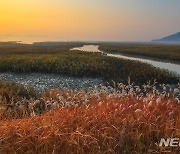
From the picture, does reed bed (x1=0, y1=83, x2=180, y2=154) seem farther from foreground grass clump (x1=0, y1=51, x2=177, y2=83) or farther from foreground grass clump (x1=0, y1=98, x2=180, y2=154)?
foreground grass clump (x1=0, y1=51, x2=177, y2=83)

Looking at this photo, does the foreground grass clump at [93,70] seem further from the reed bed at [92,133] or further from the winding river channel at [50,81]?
the reed bed at [92,133]

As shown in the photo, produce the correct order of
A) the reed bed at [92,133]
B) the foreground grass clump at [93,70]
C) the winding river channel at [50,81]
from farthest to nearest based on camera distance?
the foreground grass clump at [93,70] < the winding river channel at [50,81] < the reed bed at [92,133]

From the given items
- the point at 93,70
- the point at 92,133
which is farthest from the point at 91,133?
the point at 93,70

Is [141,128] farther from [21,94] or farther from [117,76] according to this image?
[117,76]

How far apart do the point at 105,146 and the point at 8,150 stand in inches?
75.9

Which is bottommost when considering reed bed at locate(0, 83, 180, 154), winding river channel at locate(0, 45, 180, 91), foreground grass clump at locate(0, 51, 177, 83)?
winding river channel at locate(0, 45, 180, 91)

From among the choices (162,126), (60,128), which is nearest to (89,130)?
(60,128)

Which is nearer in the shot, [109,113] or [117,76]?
[109,113]

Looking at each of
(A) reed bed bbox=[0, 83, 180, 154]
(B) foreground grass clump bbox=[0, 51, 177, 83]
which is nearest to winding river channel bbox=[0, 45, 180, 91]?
(B) foreground grass clump bbox=[0, 51, 177, 83]

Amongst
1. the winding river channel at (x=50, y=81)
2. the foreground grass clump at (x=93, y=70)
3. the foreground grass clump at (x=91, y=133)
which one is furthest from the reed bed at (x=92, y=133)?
the foreground grass clump at (x=93, y=70)

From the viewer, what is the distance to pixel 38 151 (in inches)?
246

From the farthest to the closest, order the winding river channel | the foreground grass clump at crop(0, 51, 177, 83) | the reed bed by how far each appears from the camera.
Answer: the foreground grass clump at crop(0, 51, 177, 83)
the winding river channel
the reed bed

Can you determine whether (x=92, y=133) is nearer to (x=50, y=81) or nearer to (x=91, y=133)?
(x=91, y=133)

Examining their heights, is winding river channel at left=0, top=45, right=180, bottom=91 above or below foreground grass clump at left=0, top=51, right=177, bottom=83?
below
